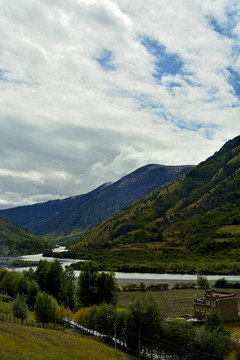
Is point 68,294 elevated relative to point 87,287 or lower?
lower

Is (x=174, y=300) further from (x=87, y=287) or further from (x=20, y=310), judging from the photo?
(x=20, y=310)

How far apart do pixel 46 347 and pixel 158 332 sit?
24.4 metres

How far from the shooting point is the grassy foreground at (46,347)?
1893 inches

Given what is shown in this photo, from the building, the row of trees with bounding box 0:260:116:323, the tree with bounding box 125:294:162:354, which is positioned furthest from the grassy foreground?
the building

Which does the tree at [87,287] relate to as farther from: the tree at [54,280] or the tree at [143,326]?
the tree at [143,326]

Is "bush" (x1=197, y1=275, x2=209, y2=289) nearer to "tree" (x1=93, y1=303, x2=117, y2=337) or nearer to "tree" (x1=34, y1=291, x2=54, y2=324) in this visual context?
"tree" (x1=34, y1=291, x2=54, y2=324)

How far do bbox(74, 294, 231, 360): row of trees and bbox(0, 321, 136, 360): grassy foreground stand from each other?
432 centimetres

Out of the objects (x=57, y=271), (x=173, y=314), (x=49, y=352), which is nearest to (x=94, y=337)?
(x=49, y=352)

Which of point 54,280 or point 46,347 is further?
point 54,280

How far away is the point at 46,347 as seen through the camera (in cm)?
5591

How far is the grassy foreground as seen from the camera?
4809 cm

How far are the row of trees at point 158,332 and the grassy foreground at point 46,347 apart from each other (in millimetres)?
4321

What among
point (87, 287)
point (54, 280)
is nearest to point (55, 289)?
point (54, 280)

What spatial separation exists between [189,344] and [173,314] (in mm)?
45009
